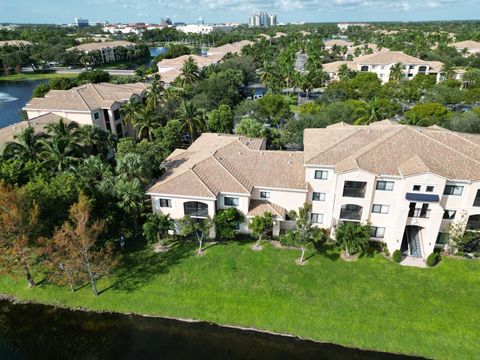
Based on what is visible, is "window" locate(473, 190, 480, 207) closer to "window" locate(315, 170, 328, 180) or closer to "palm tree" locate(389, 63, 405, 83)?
"window" locate(315, 170, 328, 180)

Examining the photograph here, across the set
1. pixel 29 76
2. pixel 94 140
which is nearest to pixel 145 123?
pixel 94 140

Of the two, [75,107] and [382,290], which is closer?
[382,290]

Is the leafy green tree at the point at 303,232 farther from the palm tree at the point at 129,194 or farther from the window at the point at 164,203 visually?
the palm tree at the point at 129,194

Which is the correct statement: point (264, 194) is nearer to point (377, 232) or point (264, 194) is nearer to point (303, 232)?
point (303, 232)

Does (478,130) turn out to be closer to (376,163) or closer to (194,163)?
(376,163)

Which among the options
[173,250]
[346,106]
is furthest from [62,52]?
[173,250]
